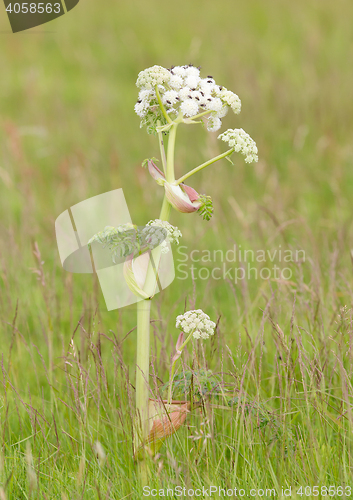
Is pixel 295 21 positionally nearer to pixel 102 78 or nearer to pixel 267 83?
pixel 267 83

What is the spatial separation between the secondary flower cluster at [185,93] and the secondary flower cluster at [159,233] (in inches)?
13.0

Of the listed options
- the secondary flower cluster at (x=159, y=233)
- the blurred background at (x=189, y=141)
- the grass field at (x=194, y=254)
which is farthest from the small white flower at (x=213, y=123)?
the blurred background at (x=189, y=141)

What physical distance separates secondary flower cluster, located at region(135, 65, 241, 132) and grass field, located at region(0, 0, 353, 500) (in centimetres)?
78

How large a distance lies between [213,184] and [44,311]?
2433 mm

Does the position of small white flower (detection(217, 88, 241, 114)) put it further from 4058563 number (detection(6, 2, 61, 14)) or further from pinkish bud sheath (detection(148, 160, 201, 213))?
4058563 number (detection(6, 2, 61, 14))

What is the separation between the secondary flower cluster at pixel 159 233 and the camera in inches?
56.0

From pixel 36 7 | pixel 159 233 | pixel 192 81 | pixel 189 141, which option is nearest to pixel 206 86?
pixel 192 81

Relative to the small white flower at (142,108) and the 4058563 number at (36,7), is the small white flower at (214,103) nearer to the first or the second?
the small white flower at (142,108)

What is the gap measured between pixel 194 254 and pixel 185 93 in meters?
2.55

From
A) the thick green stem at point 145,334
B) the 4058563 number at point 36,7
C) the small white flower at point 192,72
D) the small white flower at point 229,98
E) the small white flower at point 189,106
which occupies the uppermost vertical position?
the 4058563 number at point 36,7

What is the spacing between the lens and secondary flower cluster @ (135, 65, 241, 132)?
1.38 meters

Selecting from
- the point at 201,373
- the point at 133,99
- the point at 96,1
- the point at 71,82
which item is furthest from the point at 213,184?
the point at 96,1

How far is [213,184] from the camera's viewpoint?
193 inches

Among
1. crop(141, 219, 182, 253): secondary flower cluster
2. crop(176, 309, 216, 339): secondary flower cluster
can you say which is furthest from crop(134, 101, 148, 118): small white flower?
crop(176, 309, 216, 339): secondary flower cluster
